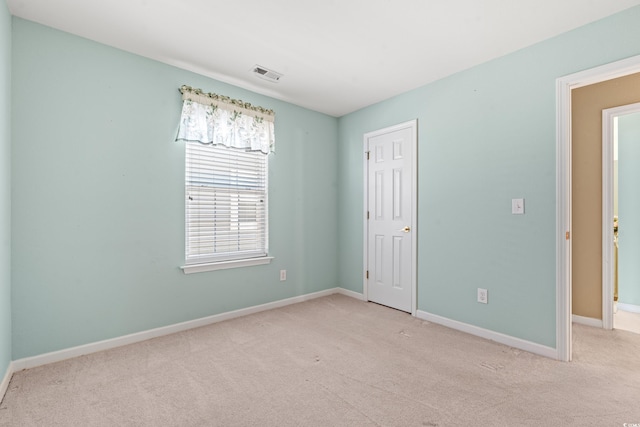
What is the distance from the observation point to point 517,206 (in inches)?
98.3

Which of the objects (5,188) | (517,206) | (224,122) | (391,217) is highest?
(224,122)

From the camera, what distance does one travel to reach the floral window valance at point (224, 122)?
2811 mm

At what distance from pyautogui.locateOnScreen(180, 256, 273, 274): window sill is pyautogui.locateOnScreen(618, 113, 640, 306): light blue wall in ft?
13.1

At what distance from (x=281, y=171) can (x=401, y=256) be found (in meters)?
1.75

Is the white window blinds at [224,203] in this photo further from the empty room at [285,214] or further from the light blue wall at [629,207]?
the light blue wall at [629,207]

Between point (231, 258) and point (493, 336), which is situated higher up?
point (231, 258)

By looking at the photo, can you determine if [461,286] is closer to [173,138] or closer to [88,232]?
[173,138]

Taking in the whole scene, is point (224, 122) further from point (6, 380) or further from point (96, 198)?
point (6, 380)

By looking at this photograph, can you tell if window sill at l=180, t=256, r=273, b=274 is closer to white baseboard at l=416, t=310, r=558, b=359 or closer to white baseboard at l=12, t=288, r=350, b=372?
white baseboard at l=12, t=288, r=350, b=372

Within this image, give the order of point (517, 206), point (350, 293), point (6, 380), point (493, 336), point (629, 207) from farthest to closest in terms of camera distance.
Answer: point (350, 293) → point (629, 207) → point (493, 336) → point (517, 206) → point (6, 380)

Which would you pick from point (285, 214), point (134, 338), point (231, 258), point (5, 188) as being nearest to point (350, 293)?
point (285, 214)

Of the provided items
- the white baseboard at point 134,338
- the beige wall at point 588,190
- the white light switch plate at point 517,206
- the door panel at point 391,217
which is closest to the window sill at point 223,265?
the white baseboard at point 134,338

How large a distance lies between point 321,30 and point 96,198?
2.22 metres

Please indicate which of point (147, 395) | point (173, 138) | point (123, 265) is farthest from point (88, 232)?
point (147, 395)
